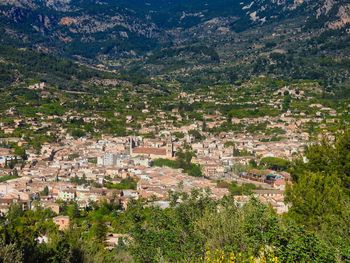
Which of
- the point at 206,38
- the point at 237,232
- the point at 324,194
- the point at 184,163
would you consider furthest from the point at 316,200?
the point at 206,38

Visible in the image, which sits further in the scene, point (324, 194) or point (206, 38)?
point (206, 38)

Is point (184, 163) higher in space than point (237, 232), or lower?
lower

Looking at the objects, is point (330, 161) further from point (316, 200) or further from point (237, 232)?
point (237, 232)

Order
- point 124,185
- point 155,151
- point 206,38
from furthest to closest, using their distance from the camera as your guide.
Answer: point 206,38, point 155,151, point 124,185

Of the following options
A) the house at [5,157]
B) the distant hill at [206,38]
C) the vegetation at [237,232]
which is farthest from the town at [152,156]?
the distant hill at [206,38]

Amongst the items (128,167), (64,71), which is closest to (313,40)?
(64,71)

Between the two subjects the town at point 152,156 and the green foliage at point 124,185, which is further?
the green foliage at point 124,185

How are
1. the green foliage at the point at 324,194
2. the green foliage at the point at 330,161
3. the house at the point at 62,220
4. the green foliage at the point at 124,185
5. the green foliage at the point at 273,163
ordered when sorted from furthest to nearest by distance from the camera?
the green foliage at the point at 273,163 < the green foliage at the point at 124,185 < the house at the point at 62,220 < the green foliage at the point at 330,161 < the green foliage at the point at 324,194

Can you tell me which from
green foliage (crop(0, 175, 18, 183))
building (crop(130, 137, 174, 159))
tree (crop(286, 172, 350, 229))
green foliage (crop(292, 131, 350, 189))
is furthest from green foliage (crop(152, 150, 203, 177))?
tree (crop(286, 172, 350, 229))

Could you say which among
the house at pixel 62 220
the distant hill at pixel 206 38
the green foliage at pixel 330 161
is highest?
the distant hill at pixel 206 38

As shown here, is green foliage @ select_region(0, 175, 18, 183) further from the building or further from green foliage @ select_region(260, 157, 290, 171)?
green foliage @ select_region(260, 157, 290, 171)

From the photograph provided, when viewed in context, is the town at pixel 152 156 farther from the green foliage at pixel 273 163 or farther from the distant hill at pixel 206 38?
the distant hill at pixel 206 38

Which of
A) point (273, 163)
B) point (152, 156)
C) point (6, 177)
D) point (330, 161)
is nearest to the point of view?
point (330, 161)

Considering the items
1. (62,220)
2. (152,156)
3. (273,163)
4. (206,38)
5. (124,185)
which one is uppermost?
(206,38)
